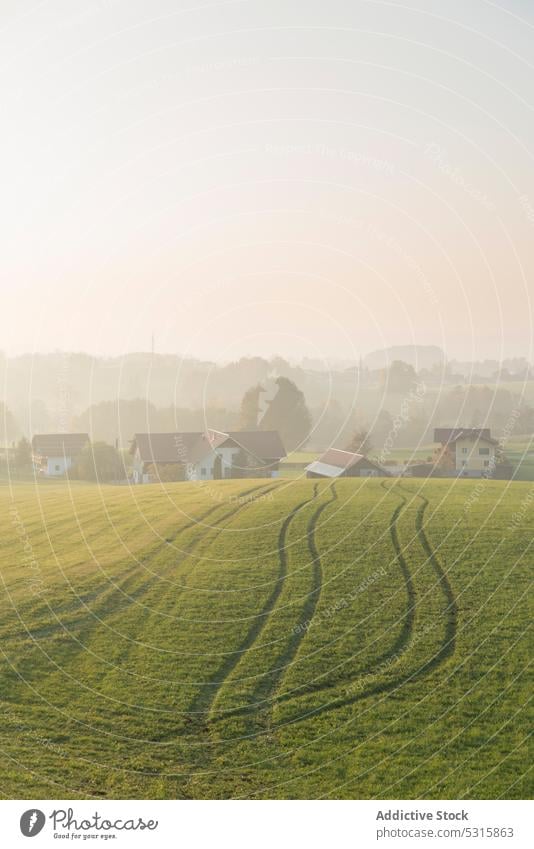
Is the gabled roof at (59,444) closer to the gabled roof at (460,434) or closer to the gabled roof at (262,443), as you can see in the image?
the gabled roof at (262,443)

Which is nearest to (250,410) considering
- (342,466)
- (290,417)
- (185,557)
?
(290,417)

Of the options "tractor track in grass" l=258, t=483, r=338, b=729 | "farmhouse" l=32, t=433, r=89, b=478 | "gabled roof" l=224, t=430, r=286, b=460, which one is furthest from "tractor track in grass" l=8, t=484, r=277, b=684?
"farmhouse" l=32, t=433, r=89, b=478

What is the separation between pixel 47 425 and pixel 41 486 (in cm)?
716

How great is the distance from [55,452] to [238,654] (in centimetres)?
3893

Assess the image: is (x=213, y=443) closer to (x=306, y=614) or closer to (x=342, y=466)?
(x=342, y=466)

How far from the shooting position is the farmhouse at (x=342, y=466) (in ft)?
187

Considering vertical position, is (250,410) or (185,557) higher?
(250,410)

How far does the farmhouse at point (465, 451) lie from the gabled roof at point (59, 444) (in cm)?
2536

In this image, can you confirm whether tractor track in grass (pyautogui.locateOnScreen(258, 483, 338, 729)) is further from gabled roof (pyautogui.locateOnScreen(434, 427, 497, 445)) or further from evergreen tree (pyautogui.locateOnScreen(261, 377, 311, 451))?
gabled roof (pyautogui.locateOnScreen(434, 427, 497, 445))

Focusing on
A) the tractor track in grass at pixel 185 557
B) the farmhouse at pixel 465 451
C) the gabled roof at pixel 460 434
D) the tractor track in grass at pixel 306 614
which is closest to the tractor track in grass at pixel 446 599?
the tractor track in grass at pixel 306 614
